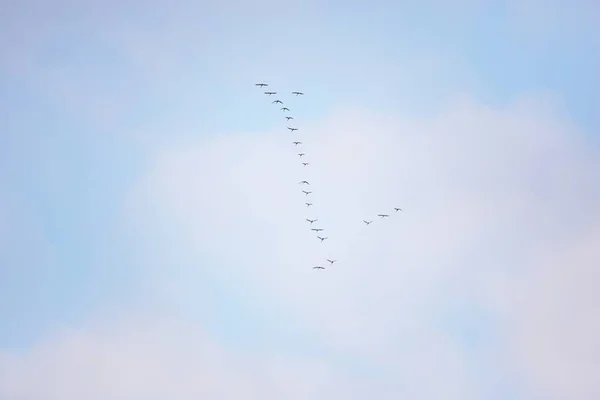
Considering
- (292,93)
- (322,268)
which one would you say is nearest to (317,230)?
(322,268)

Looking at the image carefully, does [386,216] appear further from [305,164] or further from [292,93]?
[292,93]

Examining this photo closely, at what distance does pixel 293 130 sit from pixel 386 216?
26.6 meters

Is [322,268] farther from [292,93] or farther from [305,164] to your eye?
[292,93]

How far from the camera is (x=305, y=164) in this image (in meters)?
184

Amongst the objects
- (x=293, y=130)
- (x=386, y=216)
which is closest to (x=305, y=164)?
(x=293, y=130)

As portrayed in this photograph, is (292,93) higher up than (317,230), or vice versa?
(292,93)

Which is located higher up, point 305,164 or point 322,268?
point 305,164

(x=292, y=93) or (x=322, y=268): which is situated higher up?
(x=292, y=93)

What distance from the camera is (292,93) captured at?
584ft

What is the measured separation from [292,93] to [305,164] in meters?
14.6

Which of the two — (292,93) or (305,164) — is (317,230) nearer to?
(305,164)

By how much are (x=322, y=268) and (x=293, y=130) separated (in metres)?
29.6

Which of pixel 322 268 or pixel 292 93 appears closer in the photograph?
pixel 292 93

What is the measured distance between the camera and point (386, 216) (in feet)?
627
